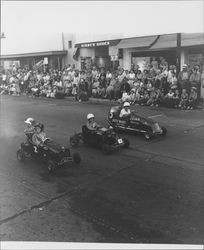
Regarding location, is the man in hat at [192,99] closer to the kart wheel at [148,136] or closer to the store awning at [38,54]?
the kart wheel at [148,136]

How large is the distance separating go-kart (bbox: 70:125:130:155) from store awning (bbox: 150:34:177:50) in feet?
34.7

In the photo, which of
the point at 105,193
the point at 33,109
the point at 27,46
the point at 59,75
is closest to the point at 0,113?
the point at 33,109

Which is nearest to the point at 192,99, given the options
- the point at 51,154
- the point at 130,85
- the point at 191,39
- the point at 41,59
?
the point at 191,39

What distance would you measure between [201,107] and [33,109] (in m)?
8.84

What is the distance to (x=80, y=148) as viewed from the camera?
1044 cm

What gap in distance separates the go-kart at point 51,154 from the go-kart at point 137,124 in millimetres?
3245

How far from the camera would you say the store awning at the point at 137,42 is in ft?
66.8

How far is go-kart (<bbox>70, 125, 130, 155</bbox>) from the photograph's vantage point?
31.5 feet

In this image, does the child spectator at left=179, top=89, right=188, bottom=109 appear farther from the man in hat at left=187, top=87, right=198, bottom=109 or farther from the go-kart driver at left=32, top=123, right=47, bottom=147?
the go-kart driver at left=32, top=123, right=47, bottom=147

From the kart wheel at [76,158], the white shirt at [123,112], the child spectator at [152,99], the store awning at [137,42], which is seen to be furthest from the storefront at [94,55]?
the kart wheel at [76,158]

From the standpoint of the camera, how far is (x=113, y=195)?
6766 mm

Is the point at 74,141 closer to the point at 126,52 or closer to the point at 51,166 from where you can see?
the point at 51,166

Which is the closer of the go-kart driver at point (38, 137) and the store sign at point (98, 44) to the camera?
the go-kart driver at point (38, 137)

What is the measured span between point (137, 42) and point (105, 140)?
12.6 meters
